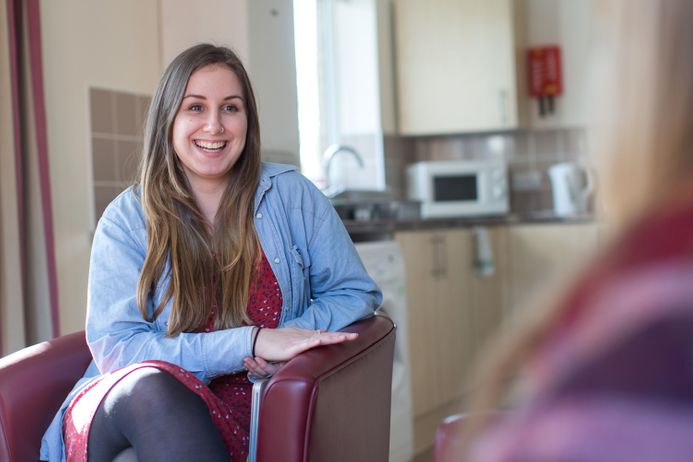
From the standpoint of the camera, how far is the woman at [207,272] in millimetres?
1625

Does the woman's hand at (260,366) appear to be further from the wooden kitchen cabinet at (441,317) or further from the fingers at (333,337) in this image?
the wooden kitchen cabinet at (441,317)

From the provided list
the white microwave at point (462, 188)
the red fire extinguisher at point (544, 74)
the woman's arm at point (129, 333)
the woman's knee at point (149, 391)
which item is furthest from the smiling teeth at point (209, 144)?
the red fire extinguisher at point (544, 74)

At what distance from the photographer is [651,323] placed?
327 mm

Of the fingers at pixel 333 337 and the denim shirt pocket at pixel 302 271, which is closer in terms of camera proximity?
the fingers at pixel 333 337

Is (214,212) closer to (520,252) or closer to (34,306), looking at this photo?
(34,306)

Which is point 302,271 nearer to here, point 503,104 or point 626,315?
point 626,315

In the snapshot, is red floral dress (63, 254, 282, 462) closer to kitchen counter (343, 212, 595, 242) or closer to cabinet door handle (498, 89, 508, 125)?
kitchen counter (343, 212, 595, 242)

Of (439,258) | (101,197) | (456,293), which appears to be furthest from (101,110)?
(456,293)

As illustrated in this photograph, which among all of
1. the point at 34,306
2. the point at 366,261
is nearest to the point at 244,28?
the point at 366,261

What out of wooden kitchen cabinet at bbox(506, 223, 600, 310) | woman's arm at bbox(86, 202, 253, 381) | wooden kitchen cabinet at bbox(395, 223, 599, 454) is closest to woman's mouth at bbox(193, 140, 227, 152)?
woman's arm at bbox(86, 202, 253, 381)

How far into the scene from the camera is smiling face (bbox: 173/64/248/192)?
1887 millimetres

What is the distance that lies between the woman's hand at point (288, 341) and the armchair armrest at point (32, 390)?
372mm

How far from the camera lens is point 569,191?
17.5 feet

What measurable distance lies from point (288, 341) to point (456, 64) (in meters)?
3.88
